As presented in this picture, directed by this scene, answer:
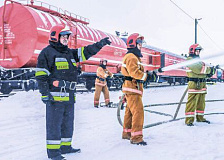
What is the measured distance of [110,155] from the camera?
3.21 m

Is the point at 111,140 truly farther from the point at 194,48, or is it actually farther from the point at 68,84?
the point at 194,48

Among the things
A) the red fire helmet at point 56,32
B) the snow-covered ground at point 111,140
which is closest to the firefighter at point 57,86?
the red fire helmet at point 56,32

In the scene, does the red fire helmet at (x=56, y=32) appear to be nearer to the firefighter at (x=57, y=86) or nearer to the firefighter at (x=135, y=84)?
the firefighter at (x=57, y=86)

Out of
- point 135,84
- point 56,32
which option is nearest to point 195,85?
point 135,84

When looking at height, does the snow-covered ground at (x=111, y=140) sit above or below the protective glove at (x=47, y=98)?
below

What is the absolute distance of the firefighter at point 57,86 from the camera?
3.00 m

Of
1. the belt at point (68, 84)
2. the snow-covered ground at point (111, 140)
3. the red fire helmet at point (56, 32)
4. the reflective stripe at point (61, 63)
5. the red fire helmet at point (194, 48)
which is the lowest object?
the snow-covered ground at point (111, 140)

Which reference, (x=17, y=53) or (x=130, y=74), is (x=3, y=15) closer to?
(x=17, y=53)

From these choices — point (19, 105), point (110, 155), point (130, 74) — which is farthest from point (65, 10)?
point (110, 155)

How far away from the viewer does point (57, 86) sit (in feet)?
9.98

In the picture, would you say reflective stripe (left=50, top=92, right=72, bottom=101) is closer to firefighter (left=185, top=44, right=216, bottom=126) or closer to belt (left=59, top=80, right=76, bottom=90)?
belt (left=59, top=80, right=76, bottom=90)

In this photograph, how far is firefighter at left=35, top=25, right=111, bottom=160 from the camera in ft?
9.84

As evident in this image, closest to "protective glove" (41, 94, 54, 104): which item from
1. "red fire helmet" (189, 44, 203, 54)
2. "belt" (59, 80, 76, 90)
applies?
"belt" (59, 80, 76, 90)

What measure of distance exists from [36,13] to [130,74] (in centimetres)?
652
